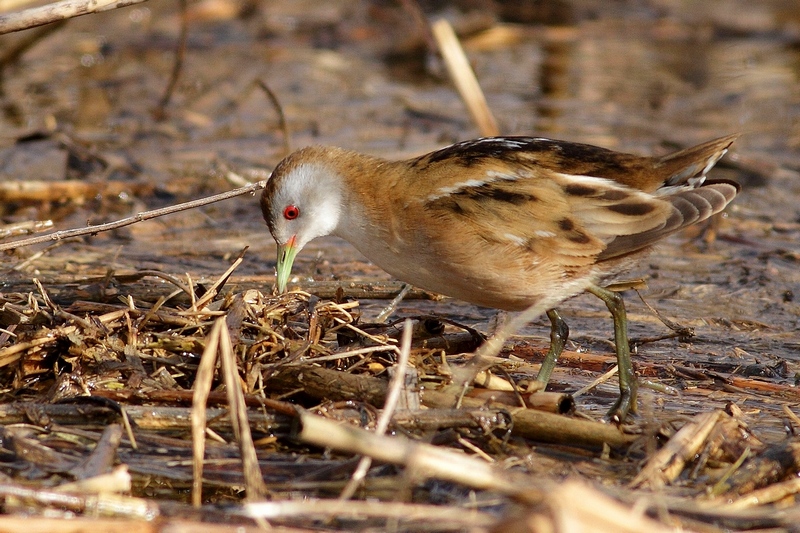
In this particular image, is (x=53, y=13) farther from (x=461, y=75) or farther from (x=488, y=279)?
(x=461, y=75)

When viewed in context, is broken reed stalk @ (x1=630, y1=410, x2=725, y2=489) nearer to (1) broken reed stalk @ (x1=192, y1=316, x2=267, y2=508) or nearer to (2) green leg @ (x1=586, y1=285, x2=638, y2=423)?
(2) green leg @ (x1=586, y1=285, x2=638, y2=423)

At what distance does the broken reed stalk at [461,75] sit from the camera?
7.54 metres

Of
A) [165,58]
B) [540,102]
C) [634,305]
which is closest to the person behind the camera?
[634,305]

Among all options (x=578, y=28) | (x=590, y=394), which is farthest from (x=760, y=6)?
(x=590, y=394)

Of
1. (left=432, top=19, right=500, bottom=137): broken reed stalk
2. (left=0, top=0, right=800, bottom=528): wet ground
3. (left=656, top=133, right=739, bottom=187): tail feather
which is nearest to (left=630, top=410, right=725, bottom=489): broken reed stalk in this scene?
(left=0, top=0, right=800, bottom=528): wet ground

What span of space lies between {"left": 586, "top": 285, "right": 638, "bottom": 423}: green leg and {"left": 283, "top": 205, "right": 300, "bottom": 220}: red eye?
1459 mm

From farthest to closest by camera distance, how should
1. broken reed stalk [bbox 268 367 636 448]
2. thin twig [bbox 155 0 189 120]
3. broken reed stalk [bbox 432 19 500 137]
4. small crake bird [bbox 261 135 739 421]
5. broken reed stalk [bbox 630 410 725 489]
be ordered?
thin twig [bbox 155 0 189 120] < broken reed stalk [bbox 432 19 500 137] < small crake bird [bbox 261 135 739 421] < broken reed stalk [bbox 268 367 636 448] < broken reed stalk [bbox 630 410 725 489]

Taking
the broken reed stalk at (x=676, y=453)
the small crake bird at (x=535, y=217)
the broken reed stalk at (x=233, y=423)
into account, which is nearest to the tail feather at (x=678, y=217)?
the small crake bird at (x=535, y=217)

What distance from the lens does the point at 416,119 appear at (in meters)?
9.88

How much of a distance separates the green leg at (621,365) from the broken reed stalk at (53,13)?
2.43 m

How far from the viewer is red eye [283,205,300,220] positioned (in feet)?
17.1

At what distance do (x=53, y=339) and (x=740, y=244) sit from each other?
4.56 m

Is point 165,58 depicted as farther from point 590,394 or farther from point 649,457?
point 649,457

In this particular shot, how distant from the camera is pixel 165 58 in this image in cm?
1168
